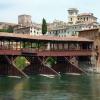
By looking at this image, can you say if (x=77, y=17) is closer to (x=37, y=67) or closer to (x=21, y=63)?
(x=21, y=63)

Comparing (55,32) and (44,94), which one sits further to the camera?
(55,32)

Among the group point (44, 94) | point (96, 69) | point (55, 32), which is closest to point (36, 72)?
point (96, 69)

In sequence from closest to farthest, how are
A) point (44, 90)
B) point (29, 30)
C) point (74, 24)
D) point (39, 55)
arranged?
1. point (44, 90)
2. point (39, 55)
3. point (74, 24)
4. point (29, 30)

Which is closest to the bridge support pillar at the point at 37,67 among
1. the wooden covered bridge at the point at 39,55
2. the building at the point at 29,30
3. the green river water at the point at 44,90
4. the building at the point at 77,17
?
the wooden covered bridge at the point at 39,55

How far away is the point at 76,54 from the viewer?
224ft

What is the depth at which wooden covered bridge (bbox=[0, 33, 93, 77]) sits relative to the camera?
57750mm

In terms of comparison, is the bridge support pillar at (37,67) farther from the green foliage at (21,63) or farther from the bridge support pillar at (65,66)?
the green foliage at (21,63)

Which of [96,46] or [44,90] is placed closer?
[44,90]

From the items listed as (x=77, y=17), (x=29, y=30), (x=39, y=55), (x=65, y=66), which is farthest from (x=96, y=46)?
(x=77, y=17)

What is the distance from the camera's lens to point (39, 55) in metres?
62.0

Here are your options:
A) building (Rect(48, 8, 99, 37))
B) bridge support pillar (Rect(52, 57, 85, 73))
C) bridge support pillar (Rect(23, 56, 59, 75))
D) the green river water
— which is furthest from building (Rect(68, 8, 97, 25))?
the green river water

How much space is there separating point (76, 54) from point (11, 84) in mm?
22972

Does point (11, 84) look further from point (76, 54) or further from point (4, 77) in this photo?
point (76, 54)

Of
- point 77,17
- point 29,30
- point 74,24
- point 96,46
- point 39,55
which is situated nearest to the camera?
point 39,55
